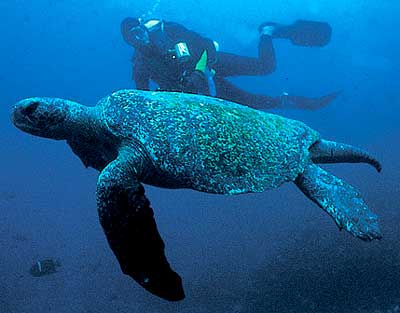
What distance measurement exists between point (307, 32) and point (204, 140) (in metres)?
11.3

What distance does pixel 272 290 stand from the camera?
5574mm

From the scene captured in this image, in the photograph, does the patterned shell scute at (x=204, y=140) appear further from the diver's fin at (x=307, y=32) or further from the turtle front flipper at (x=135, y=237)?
the diver's fin at (x=307, y=32)

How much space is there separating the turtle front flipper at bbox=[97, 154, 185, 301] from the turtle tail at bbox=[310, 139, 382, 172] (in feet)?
7.32

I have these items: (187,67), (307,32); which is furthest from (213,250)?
(307,32)

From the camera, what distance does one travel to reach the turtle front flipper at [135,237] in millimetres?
2289

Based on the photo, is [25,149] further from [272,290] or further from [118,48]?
[118,48]

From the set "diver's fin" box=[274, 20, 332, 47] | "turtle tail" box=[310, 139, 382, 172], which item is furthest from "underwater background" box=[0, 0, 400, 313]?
"diver's fin" box=[274, 20, 332, 47]

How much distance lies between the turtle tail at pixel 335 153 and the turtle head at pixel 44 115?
2582mm

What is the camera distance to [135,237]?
2.32 m

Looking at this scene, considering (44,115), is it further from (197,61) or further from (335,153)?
(197,61)

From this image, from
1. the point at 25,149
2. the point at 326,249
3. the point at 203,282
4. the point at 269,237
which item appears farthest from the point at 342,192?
the point at 25,149

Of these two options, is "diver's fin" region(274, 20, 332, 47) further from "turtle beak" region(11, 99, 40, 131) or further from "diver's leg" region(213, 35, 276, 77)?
"turtle beak" region(11, 99, 40, 131)

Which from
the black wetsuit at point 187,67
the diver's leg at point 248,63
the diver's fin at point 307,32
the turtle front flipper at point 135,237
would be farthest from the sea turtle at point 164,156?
the diver's fin at point 307,32

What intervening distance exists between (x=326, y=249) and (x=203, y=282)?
2.46 meters
